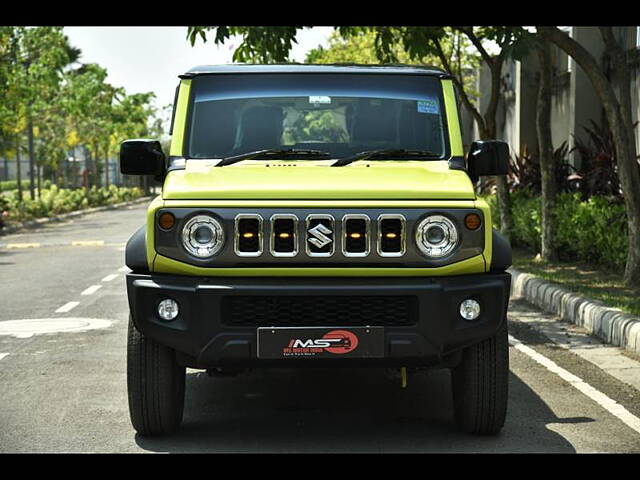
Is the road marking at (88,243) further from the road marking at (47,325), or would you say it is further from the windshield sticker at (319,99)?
the windshield sticker at (319,99)

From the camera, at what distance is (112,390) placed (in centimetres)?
809

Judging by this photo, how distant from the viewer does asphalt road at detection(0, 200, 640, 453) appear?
6527 mm

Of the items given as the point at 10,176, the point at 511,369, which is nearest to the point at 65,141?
the point at 10,176

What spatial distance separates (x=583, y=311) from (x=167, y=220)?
6.20 meters

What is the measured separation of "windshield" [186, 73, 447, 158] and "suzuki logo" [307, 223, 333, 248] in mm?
1229

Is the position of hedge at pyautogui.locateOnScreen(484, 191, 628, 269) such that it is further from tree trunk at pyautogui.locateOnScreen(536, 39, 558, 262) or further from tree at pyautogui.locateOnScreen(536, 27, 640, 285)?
tree at pyautogui.locateOnScreen(536, 27, 640, 285)

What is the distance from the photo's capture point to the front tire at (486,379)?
21.3 ft

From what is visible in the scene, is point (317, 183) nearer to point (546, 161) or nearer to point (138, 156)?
point (138, 156)

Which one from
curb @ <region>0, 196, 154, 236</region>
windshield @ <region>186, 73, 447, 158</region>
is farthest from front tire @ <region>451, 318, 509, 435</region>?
curb @ <region>0, 196, 154, 236</region>

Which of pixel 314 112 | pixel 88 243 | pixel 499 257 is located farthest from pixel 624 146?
pixel 88 243

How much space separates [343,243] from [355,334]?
1.53 ft

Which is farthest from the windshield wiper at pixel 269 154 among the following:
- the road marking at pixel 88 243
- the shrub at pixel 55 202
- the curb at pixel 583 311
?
the shrub at pixel 55 202

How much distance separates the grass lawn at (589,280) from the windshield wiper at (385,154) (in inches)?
168
